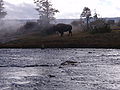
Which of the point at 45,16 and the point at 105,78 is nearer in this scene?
the point at 105,78

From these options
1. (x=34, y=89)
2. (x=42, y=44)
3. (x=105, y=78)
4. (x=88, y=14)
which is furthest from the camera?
(x=88, y=14)

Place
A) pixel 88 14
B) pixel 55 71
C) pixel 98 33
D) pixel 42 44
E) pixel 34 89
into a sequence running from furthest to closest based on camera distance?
pixel 88 14 < pixel 98 33 < pixel 42 44 < pixel 55 71 < pixel 34 89

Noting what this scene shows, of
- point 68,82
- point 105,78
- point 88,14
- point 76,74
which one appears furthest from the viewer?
point 88,14

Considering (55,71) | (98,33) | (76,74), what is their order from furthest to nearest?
1. (98,33)
2. (55,71)
3. (76,74)

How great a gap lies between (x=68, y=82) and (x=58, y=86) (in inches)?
83.0

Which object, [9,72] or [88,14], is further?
[88,14]

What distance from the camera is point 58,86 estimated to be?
3038 centimetres

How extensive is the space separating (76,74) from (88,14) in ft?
290

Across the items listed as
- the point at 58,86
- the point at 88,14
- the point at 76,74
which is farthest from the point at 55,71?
the point at 88,14

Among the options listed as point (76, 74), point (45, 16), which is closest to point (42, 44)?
point (45, 16)

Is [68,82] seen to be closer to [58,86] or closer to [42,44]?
[58,86]

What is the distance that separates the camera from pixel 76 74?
1467 inches

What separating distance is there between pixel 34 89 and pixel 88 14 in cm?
9676

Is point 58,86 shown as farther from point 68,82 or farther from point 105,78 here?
point 105,78
